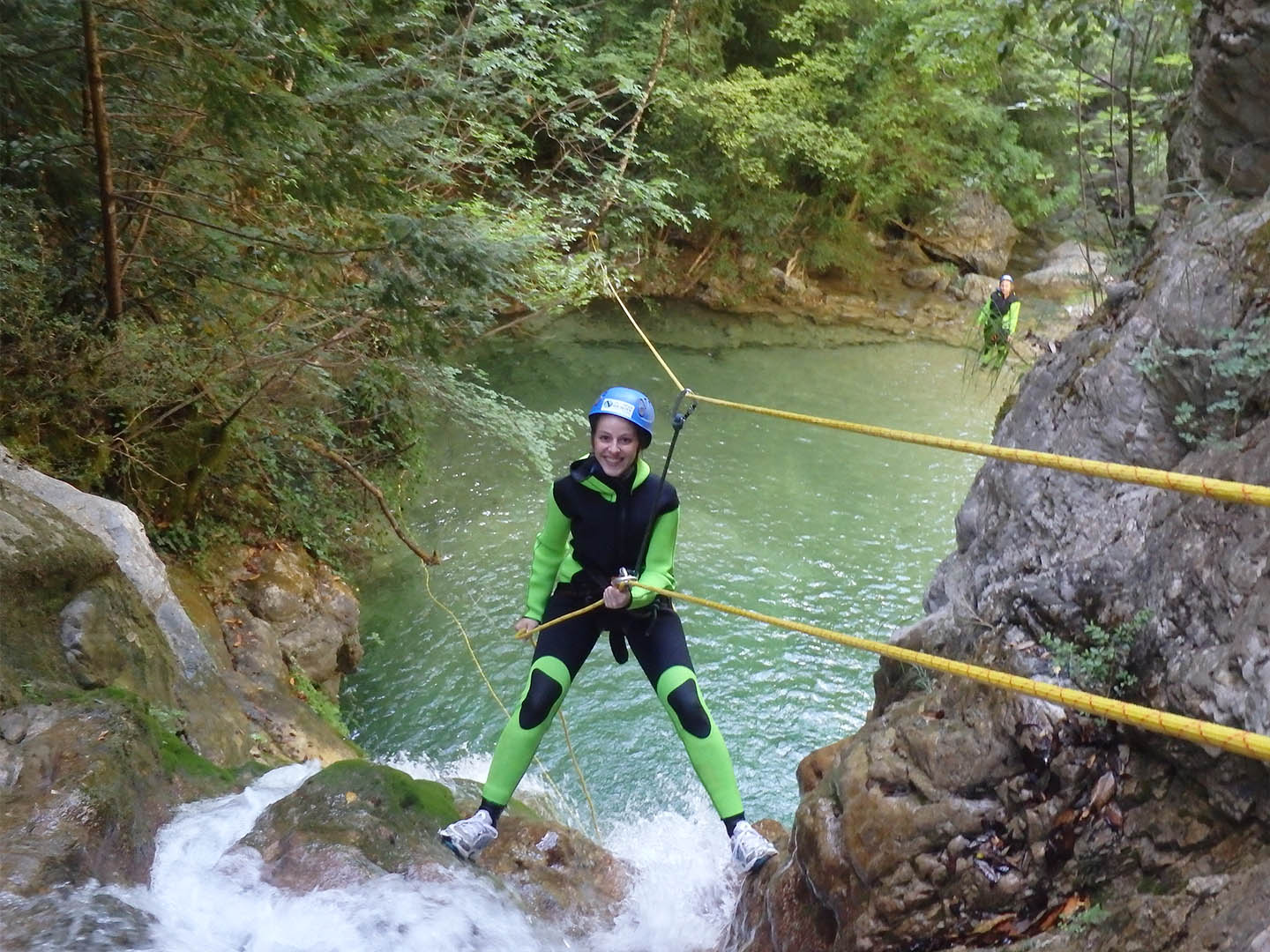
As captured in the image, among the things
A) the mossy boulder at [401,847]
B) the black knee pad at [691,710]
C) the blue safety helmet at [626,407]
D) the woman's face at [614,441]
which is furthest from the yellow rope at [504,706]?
the blue safety helmet at [626,407]

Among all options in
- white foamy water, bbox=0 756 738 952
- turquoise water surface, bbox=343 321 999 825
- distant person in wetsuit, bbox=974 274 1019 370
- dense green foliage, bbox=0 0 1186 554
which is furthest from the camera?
distant person in wetsuit, bbox=974 274 1019 370

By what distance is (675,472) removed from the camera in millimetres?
11133

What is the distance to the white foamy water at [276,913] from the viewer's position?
2480mm

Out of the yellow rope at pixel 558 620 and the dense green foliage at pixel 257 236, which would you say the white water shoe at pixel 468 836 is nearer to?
the yellow rope at pixel 558 620

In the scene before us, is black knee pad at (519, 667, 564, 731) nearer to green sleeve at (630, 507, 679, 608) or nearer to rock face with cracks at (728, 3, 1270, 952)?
green sleeve at (630, 507, 679, 608)

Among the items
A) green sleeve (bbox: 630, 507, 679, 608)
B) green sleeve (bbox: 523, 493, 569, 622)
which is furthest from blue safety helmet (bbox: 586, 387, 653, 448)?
green sleeve (bbox: 523, 493, 569, 622)

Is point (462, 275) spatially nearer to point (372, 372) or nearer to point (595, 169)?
point (372, 372)

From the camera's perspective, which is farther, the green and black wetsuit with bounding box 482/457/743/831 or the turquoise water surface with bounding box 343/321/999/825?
the turquoise water surface with bounding box 343/321/999/825

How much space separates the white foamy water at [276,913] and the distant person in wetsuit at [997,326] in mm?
4578

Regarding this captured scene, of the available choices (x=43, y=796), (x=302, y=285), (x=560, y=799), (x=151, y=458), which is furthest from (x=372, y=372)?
(x=43, y=796)

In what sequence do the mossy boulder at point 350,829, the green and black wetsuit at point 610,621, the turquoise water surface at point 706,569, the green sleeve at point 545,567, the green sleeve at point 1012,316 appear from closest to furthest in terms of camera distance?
the mossy boulder at point 350,829, the green and black wetsuit at point 610,621, the green sleeve at point 545,567, the turquoise water surface at point 706,569, the green sleeve at point 1012,316

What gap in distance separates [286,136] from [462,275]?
1.25 metres

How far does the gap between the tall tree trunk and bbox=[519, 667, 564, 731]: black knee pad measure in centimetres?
379

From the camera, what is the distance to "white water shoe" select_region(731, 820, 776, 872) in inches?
125
